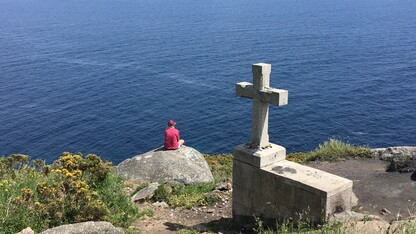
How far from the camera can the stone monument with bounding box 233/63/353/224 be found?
34.4 feet

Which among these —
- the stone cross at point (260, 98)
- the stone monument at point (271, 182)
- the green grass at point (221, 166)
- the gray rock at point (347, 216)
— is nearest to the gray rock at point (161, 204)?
the stone monument at point (271, 182)

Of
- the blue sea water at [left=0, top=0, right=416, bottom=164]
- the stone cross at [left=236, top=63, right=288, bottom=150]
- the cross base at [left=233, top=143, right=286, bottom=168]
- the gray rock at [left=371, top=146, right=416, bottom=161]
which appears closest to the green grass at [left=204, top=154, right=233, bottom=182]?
the cross base at [left=233, top=143, right=286, bottom=168]

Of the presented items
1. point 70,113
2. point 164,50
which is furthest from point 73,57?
point 70,113

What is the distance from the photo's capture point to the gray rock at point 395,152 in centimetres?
1734

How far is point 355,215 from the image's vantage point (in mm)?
10305

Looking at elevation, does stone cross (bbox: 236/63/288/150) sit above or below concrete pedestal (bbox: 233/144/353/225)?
above

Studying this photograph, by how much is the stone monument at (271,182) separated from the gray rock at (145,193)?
3.11 m

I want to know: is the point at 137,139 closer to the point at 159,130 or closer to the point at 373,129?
the point at 159,130

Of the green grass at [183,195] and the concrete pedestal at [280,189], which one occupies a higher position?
the concrete pedestal at [280,189]

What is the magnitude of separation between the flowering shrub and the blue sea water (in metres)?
27.2

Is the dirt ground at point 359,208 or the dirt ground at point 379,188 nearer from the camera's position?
the dirt ground at point 359,208

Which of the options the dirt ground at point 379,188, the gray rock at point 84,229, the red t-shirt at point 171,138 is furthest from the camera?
the red t-shirt at point 171,138

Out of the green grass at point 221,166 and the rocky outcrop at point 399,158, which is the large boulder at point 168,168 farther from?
the rocky outcrop at point 399,158

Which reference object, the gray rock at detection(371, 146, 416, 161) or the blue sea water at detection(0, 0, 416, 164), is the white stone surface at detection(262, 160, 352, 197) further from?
the blue sea water at detection(0, 0, 416, 164)
